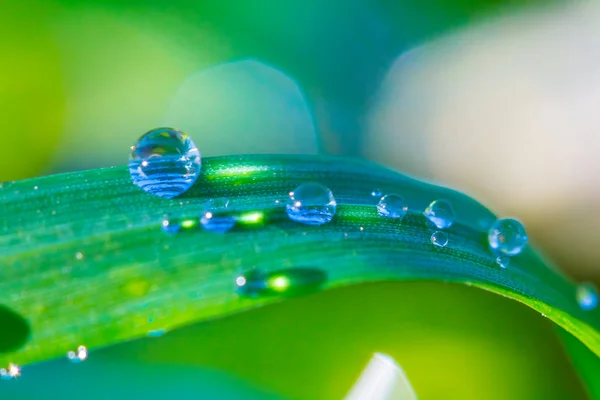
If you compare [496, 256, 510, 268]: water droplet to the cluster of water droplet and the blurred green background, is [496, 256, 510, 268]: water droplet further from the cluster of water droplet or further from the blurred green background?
the blurred green background

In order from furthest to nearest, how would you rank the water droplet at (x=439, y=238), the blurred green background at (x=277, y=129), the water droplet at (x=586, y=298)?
1. the blurred green background at (x=277, y=129)
2. the water droplet at (x=586, y=298)
3. the water droplet at (x=439, y=238)

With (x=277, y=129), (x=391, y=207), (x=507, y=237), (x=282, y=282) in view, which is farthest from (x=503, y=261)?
(x=277, y=129)

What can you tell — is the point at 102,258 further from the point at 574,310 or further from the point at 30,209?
the point at 574,310

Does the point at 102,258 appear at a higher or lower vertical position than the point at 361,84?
lower

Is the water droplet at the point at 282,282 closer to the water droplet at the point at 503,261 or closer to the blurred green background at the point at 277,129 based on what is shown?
the water droplet at the point at 503,261

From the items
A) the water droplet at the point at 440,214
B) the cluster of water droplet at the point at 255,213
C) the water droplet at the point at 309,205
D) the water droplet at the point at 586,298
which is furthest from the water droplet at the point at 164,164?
the water droplet at the point at 586,298

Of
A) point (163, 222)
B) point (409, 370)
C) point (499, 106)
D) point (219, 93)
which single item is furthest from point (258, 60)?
point (163, 222)

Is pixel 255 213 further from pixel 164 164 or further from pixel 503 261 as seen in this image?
pixel 503 261
